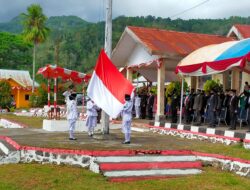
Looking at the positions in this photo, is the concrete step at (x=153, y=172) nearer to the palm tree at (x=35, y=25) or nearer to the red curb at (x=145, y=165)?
the red curb at (x=145, y=165)

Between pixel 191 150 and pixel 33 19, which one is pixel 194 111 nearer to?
pixel 191 150

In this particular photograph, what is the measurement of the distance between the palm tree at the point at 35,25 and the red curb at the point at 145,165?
48.1 meters

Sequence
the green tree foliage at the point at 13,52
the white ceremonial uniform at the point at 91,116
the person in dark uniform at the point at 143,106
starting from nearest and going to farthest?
1. the white ceremonial uniform at the point at 91,116
2. the person in dark uniform at the point at 143,106
3. the green tree foliage at the point at 13,52

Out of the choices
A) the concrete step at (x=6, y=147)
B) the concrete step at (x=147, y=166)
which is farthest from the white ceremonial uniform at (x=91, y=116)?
the concrete step at (x=147, y=166)

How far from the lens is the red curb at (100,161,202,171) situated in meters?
8.75

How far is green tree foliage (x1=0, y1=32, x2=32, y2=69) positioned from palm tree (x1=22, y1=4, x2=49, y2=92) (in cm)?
979

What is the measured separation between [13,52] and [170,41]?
5315cm

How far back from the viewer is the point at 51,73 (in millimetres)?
18438

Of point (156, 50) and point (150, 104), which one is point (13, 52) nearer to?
point (150, 104)

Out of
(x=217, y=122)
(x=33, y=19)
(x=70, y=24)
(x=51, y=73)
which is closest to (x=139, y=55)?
(x=51, y=73)

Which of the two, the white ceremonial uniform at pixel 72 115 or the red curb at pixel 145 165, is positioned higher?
the white ceremonial uniform at pixel 72 115

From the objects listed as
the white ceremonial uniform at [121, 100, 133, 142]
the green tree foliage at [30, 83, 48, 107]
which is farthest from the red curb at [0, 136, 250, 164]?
the green tree foliage at [30, 83, 48, 107]

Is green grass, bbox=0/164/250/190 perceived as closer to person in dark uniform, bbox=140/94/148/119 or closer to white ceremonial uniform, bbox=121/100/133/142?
white ceremonial uniform, bbox=121/100/133/142

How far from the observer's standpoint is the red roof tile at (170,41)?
681 inches
